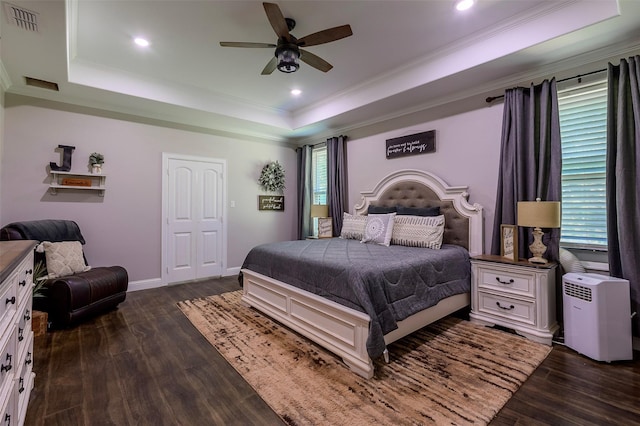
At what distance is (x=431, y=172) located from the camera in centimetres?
381

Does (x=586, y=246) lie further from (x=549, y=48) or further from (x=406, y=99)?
(x=406, y=99)

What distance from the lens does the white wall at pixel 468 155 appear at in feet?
10.7

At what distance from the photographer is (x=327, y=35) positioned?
232 cm

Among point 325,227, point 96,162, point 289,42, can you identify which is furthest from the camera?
point 325,227

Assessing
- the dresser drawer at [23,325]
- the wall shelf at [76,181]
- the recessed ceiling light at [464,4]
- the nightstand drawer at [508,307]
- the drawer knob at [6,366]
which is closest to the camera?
the drawer knob at [6,366]

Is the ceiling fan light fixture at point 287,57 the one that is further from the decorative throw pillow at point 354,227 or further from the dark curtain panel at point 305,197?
the dark curtain panel at point 305,197

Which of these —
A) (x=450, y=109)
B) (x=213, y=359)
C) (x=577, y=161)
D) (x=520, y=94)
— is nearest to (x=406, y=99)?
(x=450, y=109)

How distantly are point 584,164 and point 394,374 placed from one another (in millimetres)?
2662

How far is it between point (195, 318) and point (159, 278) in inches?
65.4

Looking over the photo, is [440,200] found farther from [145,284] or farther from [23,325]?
[145,284]

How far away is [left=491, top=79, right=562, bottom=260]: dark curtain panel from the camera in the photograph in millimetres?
2736

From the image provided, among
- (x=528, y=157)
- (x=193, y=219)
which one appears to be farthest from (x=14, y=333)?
(x=528, y=157)

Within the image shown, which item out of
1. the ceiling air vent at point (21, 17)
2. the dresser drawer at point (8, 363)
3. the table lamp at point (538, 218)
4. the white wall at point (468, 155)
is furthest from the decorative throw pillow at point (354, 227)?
the ceiling air vent at point (21, 17)

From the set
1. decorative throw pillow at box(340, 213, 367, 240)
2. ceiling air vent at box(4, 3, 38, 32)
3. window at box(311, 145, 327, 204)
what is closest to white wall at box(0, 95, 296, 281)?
window at box(311, 145, 327, 204)
